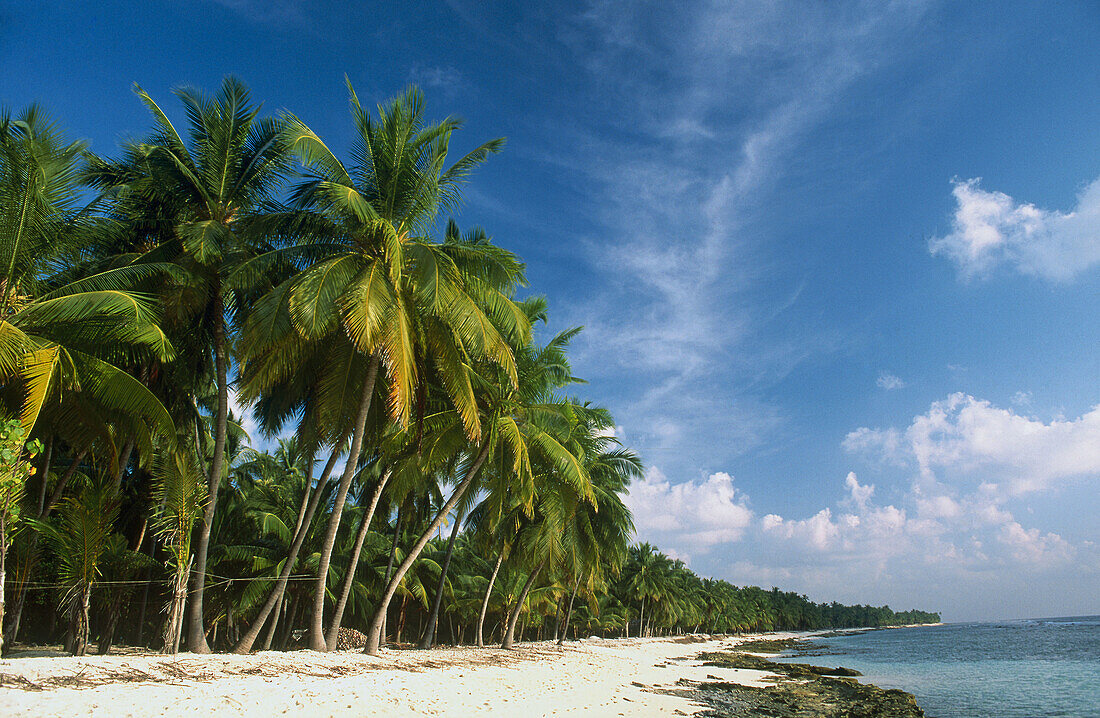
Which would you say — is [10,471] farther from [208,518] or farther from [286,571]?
[286,571]

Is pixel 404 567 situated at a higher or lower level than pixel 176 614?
higher

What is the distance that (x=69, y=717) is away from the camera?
248 inches

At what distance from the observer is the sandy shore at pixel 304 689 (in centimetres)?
713

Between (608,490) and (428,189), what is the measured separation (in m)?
18.6

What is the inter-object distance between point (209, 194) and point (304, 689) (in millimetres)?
10453

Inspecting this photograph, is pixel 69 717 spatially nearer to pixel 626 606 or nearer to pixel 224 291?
pixel 224 291

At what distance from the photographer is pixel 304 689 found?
918cm

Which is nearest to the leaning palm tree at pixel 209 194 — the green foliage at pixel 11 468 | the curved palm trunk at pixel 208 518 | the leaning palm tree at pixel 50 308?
the curved palm trunk at pixel 208 518

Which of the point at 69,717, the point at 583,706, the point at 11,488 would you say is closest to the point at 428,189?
the point at 11,488

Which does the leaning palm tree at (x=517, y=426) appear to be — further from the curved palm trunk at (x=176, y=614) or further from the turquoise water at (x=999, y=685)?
the turquoise water at (x=999, y=685)

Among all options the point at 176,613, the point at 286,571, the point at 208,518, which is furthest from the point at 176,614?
the point at 286,571

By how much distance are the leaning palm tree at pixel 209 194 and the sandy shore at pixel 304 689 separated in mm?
3235

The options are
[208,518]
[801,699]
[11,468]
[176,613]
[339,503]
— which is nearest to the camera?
[11,468]

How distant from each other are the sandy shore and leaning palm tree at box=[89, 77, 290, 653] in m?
3.23
